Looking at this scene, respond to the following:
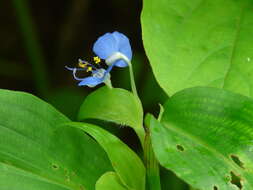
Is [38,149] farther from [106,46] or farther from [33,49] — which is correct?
[33,49]

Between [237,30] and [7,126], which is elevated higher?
[237,30]

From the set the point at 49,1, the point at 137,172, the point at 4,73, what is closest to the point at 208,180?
the point at 137,172

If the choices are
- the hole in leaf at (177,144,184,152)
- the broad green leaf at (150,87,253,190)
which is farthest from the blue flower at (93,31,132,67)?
the hole in leaf at (177,144,184,152)

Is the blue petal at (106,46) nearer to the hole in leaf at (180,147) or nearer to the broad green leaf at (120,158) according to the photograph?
the broad green leaf at (120,158)

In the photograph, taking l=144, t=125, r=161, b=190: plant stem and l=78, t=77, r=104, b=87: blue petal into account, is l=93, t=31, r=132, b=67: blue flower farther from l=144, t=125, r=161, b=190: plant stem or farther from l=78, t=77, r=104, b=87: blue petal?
l=144, t=125, r=161, b=190: plant stem

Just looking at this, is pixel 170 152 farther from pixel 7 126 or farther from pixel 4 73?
pixel 4 73

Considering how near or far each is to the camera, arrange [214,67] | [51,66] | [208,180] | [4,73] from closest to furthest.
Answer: [208,180], [214,67], [4,73], [51,66]

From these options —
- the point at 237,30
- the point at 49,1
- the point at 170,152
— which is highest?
the point at 237,30
